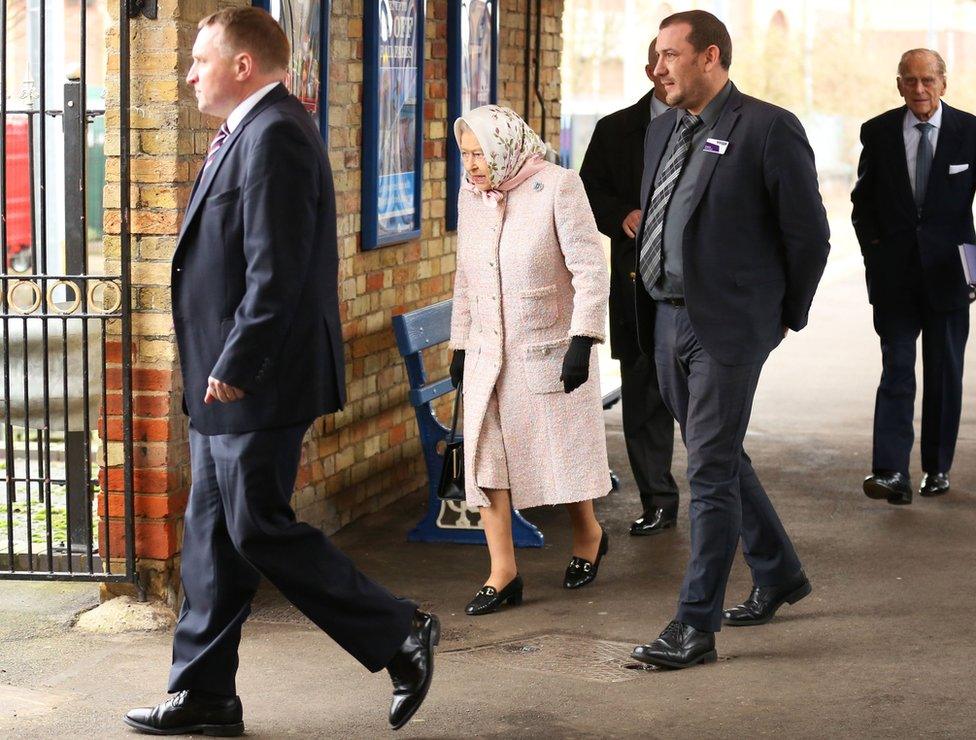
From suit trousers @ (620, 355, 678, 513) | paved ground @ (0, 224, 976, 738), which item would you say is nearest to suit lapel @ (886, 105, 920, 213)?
paved ground @ (0, 224, 976, 738)

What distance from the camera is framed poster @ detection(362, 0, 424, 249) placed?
272 inches

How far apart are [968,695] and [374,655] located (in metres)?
1.79

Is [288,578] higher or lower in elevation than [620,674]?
higher

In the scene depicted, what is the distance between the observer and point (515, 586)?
230 inches

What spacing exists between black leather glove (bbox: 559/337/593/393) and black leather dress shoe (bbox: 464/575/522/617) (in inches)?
31.1

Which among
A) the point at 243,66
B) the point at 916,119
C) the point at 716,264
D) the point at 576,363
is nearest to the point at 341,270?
the point at 576,363

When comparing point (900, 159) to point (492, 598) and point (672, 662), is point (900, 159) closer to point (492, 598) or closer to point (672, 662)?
point (492, 598)

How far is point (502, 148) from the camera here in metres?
5.56

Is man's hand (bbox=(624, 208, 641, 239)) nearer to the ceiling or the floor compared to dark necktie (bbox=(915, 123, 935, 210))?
nearer to the floor

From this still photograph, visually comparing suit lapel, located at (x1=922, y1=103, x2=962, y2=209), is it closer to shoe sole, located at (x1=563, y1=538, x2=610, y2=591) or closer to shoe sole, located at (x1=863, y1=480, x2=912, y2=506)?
shoe sole, located at (x1=863, y1=480, x2=912, y2=506)

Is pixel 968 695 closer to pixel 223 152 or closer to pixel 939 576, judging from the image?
pixel 939 576

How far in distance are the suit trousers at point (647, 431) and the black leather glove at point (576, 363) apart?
139 cm

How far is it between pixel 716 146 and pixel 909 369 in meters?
2.96

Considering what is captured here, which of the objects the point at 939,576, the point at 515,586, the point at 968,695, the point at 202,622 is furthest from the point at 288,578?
the point at 939,576
